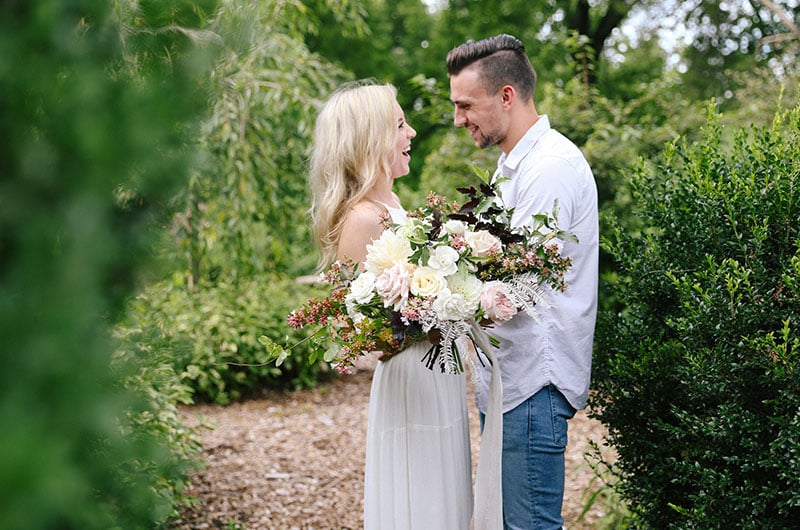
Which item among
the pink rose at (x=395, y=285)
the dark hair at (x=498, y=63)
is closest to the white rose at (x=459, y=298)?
the pink rose at (x=395, y=285)

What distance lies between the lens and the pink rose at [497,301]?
7.82 ft

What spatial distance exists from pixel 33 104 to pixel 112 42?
103 mm

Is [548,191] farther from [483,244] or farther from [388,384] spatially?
[388,384]

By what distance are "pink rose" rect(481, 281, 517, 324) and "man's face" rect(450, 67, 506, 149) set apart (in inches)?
35.7

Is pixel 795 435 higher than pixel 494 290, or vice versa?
pixel 494 290

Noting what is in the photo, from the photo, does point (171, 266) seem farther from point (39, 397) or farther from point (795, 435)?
point (795, 435)

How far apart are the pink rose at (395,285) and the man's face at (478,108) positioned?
2.90 feet

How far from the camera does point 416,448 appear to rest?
2.93 meters

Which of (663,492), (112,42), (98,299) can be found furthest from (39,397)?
(663,492)

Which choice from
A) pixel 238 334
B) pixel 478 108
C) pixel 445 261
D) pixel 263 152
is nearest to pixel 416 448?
pixel 445 261

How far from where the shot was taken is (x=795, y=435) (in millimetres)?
2471

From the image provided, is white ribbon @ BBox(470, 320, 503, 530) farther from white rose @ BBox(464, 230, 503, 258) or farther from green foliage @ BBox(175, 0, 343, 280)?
green foliage @ BBox(175, 0, 343, 280)

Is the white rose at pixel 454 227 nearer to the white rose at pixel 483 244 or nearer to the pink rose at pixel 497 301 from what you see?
the white rose at pixel 483 244

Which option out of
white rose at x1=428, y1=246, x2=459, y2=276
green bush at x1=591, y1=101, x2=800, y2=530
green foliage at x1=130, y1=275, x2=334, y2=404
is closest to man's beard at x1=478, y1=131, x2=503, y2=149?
green bush at x1=591, y1=101, x2=800, y2=530
